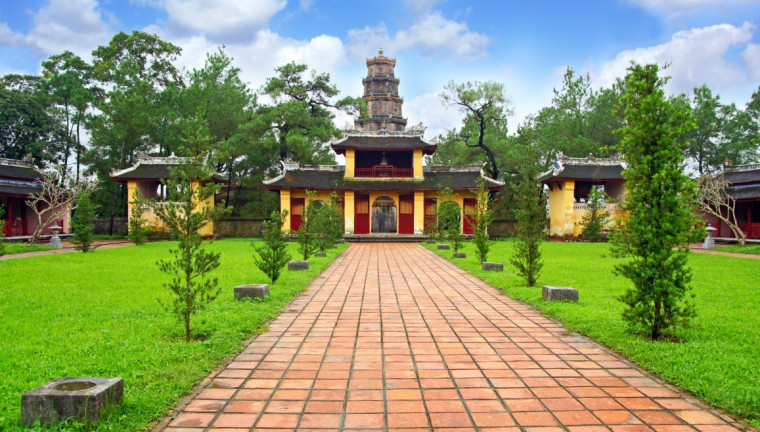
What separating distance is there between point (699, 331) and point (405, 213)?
24.6 m

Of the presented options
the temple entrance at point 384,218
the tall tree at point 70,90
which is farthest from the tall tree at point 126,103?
the temple entrance at point 384,218

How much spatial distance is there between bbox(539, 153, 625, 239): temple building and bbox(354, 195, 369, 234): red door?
11.0m

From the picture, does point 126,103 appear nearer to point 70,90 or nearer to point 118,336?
point 70,90

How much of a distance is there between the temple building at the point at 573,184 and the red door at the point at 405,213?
8187mm

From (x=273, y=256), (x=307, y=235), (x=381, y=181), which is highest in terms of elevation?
(x=381, y=181)

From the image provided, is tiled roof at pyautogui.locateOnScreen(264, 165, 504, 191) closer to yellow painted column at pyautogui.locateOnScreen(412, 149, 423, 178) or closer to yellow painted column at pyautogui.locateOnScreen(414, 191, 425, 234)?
yellow painted column at pyautogui.locateOnScreen(412, 149, 423, 178)

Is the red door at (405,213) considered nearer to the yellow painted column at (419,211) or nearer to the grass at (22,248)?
the yellow painted column at (419,211)

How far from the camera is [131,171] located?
2914 centimetres

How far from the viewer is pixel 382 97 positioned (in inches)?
1758

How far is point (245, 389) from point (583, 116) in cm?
3554

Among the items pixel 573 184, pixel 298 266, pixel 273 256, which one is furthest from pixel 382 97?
pixel 273 256

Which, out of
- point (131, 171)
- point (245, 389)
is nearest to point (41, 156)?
point (131, 171)

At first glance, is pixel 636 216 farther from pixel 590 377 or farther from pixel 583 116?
pixel 583 116

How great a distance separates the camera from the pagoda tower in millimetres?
44500
